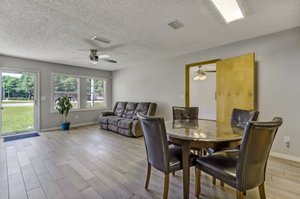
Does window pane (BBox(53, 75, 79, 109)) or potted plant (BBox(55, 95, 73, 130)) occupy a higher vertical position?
window pane (BBox(53, 75, 79, 109))

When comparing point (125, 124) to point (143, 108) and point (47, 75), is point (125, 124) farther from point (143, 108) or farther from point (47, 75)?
point (47, 75)

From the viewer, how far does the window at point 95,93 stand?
6375 mm

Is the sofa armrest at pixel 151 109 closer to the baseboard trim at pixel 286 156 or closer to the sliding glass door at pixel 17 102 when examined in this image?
the baseboard trim at pixel 286 156

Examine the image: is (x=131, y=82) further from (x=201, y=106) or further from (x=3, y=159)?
(x=3, y=159)

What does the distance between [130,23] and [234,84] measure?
2509 millimetres

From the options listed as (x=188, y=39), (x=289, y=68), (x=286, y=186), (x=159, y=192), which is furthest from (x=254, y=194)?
(x=188, y=39)

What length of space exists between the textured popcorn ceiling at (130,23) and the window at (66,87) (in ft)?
5.96

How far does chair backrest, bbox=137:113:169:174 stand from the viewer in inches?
61.5

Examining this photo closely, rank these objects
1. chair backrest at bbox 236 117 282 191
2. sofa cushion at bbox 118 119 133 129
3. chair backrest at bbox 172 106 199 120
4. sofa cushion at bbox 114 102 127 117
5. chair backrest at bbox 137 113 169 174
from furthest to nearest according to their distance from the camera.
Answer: sofa cushion at bbox 114 102 127 117
sofa cushion at bbox 118 119 133 129
chair backrest at bbox 172 106 199 120
chair backrest at bbox 137 113 169 174
chair backrest at bbox 236 117 282 191

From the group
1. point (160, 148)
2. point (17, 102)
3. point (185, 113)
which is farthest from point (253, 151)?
point (17, 102)

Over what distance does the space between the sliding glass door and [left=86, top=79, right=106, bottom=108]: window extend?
186 cm

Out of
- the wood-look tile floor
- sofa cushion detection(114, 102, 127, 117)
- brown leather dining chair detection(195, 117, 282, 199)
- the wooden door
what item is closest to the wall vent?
the wooden door

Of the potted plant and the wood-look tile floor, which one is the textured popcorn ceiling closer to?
the potted plant

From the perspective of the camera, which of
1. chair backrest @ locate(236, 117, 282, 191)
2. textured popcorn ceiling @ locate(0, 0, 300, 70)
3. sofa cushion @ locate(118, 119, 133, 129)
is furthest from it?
sofa cushion @ locate(118, 119, 133, 129)
